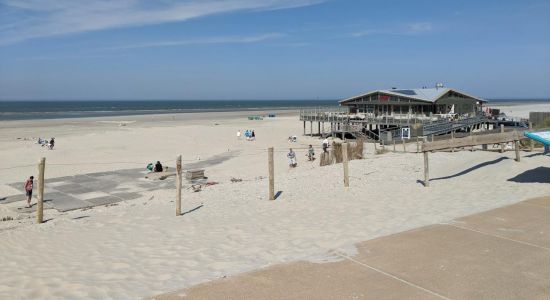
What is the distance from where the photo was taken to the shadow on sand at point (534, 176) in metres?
13.1

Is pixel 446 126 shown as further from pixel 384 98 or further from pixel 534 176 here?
pixel 534 176

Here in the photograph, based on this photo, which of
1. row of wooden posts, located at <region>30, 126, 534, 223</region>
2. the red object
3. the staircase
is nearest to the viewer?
row of wooden posts, located at <region>30, 126, 534, 223</region>

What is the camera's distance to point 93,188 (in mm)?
18688

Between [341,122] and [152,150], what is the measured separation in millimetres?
16458

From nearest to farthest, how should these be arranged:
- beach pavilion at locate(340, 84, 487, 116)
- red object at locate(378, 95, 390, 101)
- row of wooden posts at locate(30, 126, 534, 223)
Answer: row of wooden posts at locate(30, 126, 534, 223) < beach pavilion at locate(340, 84, 487, 116) < red object at locate(378, 95, 390, 101)

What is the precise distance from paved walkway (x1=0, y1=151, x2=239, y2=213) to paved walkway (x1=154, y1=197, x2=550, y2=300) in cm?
1059

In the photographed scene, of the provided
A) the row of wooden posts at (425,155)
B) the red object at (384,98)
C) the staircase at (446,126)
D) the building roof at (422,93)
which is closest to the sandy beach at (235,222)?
the row of wooden posts at (425,155)

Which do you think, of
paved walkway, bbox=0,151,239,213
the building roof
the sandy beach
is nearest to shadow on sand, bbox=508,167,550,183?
A: the sandy beach

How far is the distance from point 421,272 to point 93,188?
49.8ft

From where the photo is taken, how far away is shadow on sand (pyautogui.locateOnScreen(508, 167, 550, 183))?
13126mm

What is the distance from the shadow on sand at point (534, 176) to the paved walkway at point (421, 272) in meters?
5.06

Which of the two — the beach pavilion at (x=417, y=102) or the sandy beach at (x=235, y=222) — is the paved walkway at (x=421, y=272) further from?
the beach pavilion at (x=417, y=102)

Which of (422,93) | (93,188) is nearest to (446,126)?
(422,93)

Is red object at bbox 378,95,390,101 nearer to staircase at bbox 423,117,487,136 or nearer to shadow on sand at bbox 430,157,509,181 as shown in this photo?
staircase at bbox 423,117,487,136
